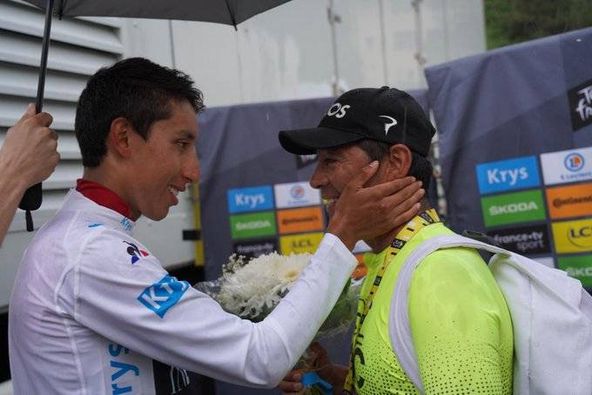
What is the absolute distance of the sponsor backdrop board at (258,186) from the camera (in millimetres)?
5090

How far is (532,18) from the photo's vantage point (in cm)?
1572

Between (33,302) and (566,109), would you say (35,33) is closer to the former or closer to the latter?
(33,302)

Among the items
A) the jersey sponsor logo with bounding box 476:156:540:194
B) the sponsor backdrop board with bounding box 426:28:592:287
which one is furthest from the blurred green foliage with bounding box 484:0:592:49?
the jersey sponsor logo with bounding box 476:156:540:194

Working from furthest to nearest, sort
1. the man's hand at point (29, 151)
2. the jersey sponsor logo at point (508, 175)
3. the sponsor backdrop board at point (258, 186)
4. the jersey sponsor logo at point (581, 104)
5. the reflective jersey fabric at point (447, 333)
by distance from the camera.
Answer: the sponsor backdrop board at point (258, 186) → the jersey sponsor logo at point (508, 175) → the jersey sponsor logo at point (581, 104) → the man's hand at point (29, 151) → the reflective jersey fabric at point (447, 333)

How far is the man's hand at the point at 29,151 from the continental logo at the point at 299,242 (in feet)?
10.9

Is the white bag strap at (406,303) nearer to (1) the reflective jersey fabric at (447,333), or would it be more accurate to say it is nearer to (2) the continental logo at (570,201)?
(1) the reflective jersey fabric at (447,333)

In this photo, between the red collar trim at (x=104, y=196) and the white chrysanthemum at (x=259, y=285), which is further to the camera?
the white chrysanthemum at (x=259, y=285)

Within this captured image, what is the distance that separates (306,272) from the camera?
1864 mm

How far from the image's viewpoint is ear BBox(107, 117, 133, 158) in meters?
1.86

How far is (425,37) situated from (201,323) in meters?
6.47

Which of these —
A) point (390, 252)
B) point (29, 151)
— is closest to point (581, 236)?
point (390, 252)

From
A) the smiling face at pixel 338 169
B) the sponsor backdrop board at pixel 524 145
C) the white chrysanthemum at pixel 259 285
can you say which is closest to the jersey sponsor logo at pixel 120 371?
the white chrysanthemum at pixel 259 285

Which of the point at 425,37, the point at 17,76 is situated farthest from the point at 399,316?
the point at 425,37

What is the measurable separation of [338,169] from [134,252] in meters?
0.65
